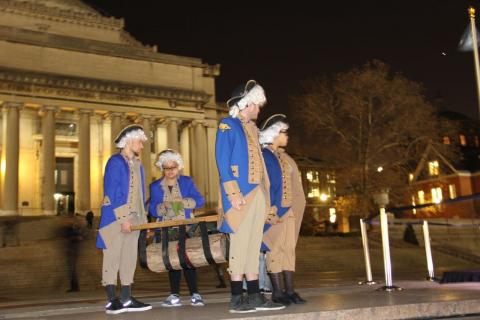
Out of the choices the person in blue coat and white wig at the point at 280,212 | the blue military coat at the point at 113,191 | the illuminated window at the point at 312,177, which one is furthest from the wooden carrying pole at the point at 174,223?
the illuminated window at the point at 312,177

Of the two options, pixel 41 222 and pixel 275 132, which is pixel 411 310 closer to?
pixel 275 132

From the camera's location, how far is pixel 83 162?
135ft

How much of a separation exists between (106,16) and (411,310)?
48569 mm

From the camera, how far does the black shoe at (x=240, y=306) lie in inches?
241

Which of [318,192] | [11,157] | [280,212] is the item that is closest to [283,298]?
[280,212]

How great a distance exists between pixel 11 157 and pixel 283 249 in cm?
3516

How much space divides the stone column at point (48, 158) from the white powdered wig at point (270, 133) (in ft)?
111

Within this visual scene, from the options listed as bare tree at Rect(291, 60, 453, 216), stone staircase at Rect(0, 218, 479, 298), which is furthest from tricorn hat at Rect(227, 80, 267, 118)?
bare tree at Rect(291, 60, 453, 216)

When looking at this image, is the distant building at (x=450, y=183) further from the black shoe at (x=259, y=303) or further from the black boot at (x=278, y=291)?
the black shoe at (x=259, y=303)

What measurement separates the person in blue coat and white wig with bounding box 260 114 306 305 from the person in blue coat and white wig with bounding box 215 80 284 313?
0.80 metres

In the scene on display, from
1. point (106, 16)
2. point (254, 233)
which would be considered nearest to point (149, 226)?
point (254, 233)

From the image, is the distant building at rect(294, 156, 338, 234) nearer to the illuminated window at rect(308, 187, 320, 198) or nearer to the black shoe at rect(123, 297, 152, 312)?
the illuminated window at rect(308, 187, 320, 198)

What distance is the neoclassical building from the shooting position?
39.5 meters

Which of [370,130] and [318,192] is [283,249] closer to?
[370,130]
